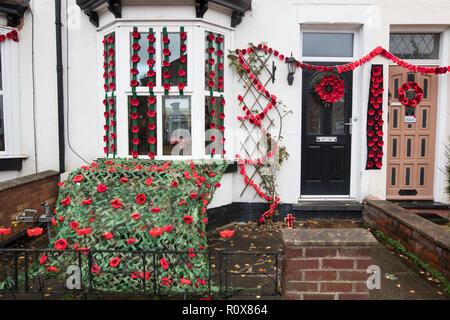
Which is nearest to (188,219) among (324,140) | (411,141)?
(324,140)

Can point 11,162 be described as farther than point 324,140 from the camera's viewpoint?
No

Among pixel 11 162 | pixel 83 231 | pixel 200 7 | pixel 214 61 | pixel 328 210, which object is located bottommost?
pixel 328 210

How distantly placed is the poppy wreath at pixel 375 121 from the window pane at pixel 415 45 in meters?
0.67

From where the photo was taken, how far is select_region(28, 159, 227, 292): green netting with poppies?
238 centimetres

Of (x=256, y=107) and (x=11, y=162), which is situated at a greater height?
(x=256, y=107)

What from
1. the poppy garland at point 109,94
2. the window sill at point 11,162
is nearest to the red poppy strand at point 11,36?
the poppy garland at point 109,94

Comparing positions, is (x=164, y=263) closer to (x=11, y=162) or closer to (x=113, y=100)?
(x=113, y=100)

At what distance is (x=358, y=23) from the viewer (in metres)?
4.99

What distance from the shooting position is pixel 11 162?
15.8ft

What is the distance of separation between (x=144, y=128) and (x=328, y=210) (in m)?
3.16

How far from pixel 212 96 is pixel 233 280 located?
2714 millimetres

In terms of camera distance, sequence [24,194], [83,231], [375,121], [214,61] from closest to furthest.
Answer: [83,231] < [24,194] < [214,61] < [375,121]

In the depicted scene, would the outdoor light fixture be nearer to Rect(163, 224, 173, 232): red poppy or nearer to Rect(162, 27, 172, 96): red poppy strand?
Rect(162, 27, 172, 96): red poppy strand
